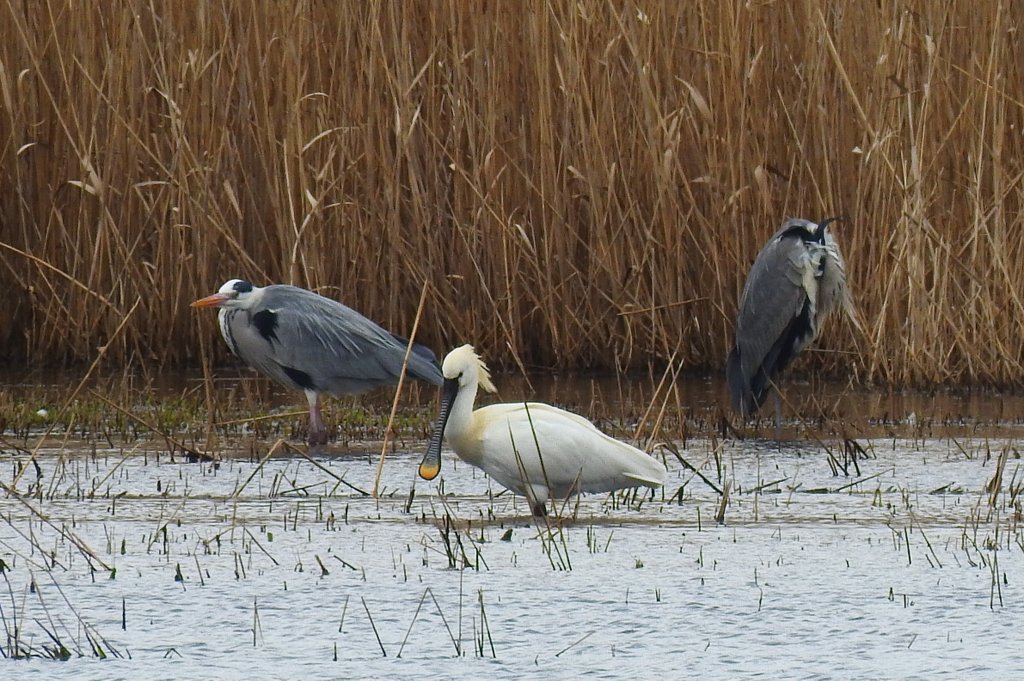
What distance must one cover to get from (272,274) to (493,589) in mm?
4808

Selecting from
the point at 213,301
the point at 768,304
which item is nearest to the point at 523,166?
the point at 768,304

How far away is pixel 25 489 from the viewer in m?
5.90

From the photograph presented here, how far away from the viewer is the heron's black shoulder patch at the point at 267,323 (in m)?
7.59

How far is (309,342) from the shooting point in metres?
7.53

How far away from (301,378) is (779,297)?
2.16 meters

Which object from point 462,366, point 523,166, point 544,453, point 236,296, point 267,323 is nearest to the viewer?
point 544,453

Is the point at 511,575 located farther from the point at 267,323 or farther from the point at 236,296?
the point at 236,296

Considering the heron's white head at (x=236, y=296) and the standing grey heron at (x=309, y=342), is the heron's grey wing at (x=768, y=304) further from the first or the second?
the heron's white head at (x=236, y=296)

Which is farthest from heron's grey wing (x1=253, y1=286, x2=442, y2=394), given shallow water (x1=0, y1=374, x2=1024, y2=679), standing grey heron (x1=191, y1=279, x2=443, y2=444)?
shallow water (x1=0, y1=374, x2=1024, y2=679)

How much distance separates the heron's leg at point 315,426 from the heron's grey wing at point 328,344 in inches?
7.8

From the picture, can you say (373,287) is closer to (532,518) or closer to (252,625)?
(532,518)

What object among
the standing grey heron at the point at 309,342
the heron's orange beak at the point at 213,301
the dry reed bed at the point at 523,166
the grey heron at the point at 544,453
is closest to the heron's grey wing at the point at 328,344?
the standing grey heron at the point at 309,342

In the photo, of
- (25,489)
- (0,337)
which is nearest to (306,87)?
(0,337)

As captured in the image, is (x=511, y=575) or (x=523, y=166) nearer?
(x=511, y=575)
